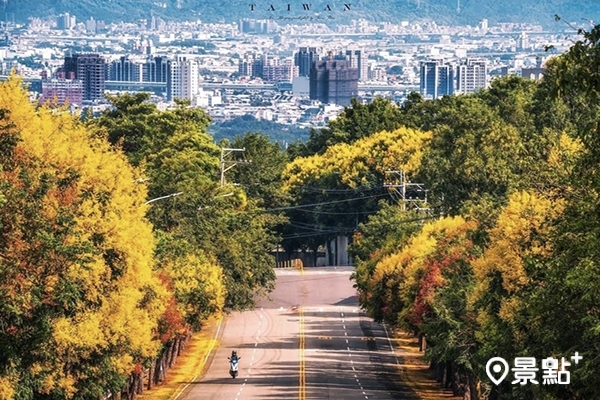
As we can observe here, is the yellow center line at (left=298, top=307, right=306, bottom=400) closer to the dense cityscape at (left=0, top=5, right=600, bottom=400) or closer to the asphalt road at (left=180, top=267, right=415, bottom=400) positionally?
the asphalt road at (left=180, top=267, right=415, bottom=400)

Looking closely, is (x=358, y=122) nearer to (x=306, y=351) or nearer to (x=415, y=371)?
(x=306, y=351)

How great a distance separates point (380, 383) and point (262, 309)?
147 feet

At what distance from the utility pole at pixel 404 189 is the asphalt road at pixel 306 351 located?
7.44 meters

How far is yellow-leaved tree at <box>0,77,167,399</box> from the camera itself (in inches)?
1772

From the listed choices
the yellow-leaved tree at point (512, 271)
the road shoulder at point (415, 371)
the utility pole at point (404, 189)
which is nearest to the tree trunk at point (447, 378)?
the road shoulder at point (415, 371)

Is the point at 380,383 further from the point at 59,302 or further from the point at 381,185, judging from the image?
the point at 381,185

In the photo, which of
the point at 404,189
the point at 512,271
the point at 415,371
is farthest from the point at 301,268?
the point at 512,271

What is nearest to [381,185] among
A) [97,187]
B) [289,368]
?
[289,368]

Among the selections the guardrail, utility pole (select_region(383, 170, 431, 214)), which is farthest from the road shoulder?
the guardrail

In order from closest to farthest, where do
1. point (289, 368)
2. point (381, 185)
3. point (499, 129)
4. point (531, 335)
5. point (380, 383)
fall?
1. point (531, 335)
2. point (380, 383)
3. point (289, 368)
4. point (499, 129)
5. point (381, 185)

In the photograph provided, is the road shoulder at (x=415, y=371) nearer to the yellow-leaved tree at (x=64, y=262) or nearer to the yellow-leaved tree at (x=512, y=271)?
the yellow-leaved tree at (x=512, y=271)

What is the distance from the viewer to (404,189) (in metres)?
125

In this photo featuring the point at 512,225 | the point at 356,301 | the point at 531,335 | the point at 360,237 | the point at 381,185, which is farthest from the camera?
the point at 381,185

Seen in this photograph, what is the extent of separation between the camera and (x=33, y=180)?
1849 inches
